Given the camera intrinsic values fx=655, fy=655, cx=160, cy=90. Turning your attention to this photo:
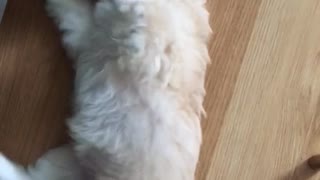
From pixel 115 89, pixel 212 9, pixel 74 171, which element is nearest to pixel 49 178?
pixel 74 171

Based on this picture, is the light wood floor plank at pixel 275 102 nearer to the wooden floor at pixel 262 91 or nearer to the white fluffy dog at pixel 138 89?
the wooden floor at pixel 262 91

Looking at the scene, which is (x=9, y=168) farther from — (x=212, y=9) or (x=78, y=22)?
(x=212, y=9)

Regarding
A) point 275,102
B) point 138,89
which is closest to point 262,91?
point 275,102

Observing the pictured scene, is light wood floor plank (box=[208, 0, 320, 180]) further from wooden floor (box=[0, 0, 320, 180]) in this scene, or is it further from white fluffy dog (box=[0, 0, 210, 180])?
white fluffy dog (box=[0, 0, 210, 180])

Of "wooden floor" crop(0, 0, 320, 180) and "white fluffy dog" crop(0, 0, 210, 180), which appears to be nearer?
"white fluffy dog" crop(0, 0, 210, 180)

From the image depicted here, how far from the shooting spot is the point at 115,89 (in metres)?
1.15

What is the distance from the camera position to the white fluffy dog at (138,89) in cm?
113

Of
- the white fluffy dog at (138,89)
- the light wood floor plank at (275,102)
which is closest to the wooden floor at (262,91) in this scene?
the light wood floor plank at (275,102)

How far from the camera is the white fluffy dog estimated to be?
113 centimetres

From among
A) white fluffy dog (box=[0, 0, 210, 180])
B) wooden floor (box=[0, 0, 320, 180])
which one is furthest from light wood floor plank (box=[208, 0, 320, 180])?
white fluffy dog (box=[0, 0, 210, 180])

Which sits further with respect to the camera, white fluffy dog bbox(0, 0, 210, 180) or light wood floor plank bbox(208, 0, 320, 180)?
light wood floor plank bbox(208, 0, 320, 180)

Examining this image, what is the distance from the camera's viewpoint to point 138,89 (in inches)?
44.8

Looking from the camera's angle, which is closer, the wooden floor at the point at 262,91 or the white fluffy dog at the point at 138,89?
the white fluffy dog at the point at 138,89

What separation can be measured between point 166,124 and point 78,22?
0.25 m
